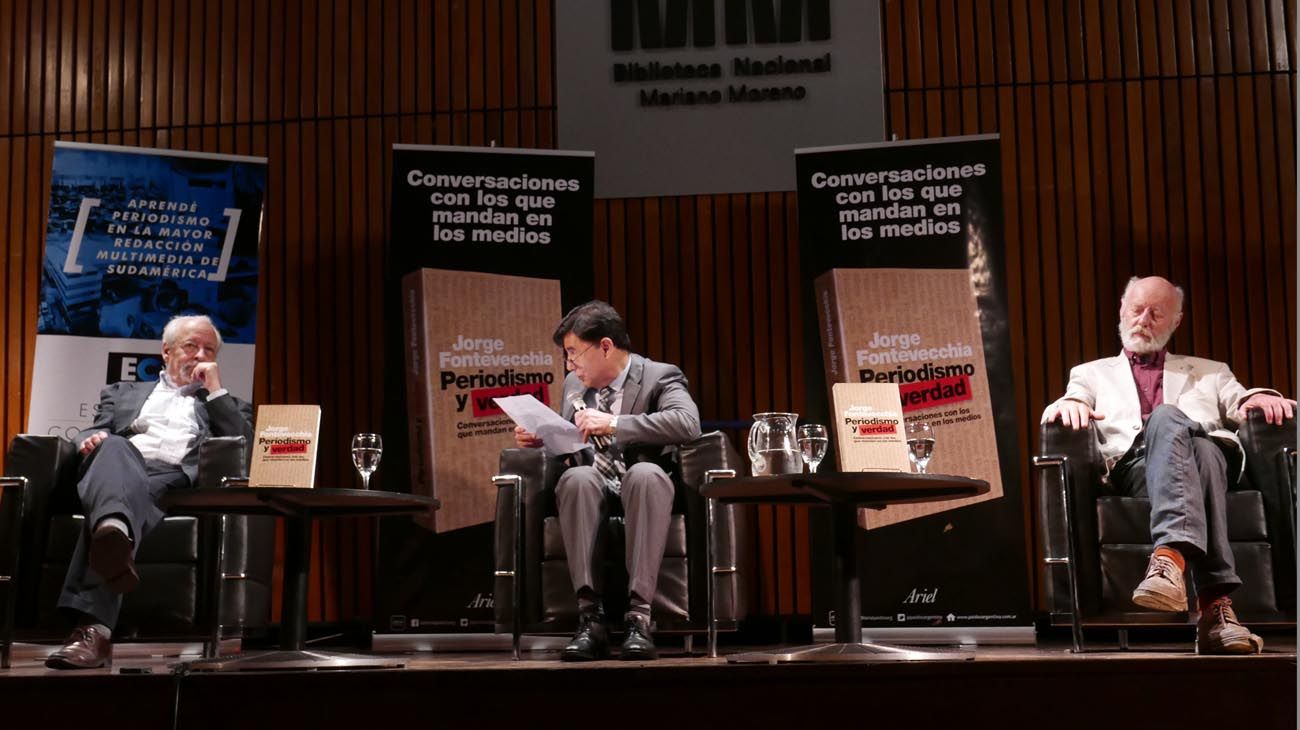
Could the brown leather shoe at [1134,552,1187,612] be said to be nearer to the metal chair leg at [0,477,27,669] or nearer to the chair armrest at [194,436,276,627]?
the chair armrest at [194,436,276,627]

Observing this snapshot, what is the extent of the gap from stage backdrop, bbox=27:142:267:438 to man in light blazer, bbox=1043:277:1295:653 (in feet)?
10.3

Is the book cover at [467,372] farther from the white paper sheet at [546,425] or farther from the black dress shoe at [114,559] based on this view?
the black dress shoe at [114,559]

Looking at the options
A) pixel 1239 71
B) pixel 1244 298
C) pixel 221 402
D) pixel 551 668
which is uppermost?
pixel 1239 71

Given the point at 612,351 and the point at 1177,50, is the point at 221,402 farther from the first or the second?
the point at 1177,50

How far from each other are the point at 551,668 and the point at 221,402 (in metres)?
1.70

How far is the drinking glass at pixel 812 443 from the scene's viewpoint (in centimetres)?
333

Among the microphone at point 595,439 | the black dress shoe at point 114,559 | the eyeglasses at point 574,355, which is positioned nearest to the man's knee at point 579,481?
the microphone at point 595,439

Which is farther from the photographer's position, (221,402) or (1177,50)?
(1177,50)

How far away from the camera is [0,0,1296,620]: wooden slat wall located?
5230 millimetres

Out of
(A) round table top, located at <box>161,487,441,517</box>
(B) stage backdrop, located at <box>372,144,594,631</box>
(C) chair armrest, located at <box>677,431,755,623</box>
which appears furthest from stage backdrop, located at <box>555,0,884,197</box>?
(A) round table top, located at <box>161,487,441,517</box>

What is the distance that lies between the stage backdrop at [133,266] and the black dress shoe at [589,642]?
2112 mm

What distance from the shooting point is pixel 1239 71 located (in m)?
5.31

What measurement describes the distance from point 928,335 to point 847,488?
60.9 inches

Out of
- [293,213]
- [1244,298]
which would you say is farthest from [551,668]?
[1244,298]
